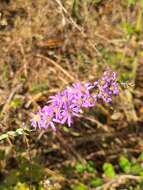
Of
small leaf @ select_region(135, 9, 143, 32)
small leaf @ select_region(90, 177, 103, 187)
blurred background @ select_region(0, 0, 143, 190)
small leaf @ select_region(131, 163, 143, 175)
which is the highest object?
small leaf @ select_region(135, 9, 143, 32)

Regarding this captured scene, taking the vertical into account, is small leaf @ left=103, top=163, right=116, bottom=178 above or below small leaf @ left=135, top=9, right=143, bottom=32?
below

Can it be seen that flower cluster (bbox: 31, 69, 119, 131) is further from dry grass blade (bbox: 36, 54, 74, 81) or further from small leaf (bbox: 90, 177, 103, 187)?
dry grass blade (bbox: 36, 54, 74, 81)

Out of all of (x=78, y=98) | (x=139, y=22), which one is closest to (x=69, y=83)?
(x=139, y=22)

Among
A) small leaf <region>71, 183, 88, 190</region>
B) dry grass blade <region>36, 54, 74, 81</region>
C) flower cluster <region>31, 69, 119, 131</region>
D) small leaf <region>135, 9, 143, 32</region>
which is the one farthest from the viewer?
small leaf <region>135, 9, 143, 32</region>

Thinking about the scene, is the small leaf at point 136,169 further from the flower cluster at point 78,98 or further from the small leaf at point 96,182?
the flower cluster at point 78,98

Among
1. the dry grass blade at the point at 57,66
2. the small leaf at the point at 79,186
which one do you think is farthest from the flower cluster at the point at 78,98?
the dry grass blade at the point at 57,66

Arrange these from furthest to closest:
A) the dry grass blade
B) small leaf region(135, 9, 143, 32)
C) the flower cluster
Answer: small leaf region(135, 9, 143, 32)
the dry grass blade
the flower cluster

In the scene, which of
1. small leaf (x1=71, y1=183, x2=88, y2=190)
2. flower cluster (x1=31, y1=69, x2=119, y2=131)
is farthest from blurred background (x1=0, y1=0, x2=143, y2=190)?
flower cluster (x1=31, y1=69, x2=119, y2=131)

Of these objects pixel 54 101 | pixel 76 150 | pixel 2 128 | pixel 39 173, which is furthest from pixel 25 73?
pixel 54 101
